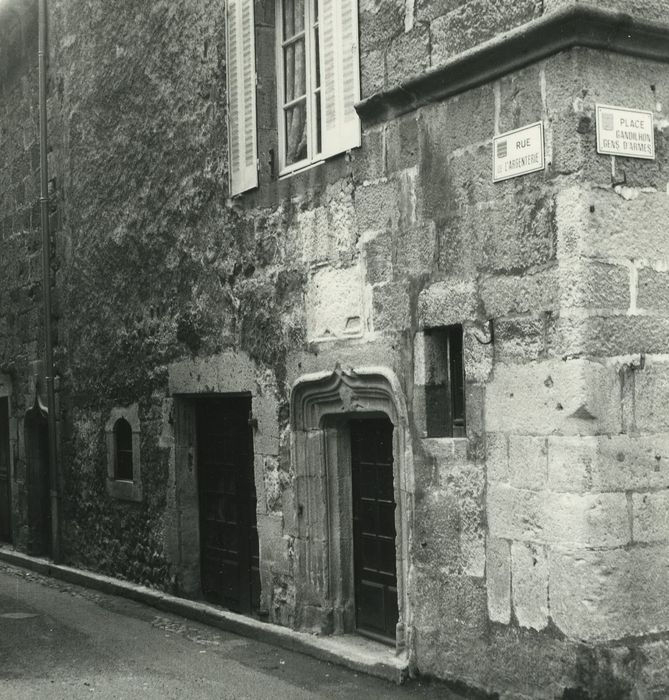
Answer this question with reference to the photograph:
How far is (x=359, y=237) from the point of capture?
6809mm

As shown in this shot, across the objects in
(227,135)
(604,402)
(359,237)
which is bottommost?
(604,402)

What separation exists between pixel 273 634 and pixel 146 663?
85 centimetres

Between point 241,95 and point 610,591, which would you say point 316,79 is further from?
point 610,591

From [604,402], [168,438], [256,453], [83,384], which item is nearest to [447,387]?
[604,402]

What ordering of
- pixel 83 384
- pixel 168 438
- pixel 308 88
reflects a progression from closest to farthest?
pixel 308 88 < pixel 168 438 < pixel 83 384

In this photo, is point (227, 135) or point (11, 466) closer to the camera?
point (227, 135)

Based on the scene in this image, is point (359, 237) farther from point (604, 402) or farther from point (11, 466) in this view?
point (11, 466)

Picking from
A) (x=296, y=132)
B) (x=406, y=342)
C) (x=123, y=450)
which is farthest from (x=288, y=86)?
(x=123, y=450)

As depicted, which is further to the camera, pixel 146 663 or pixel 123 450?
pixel 123 450

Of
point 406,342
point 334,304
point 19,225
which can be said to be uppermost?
point 19,225

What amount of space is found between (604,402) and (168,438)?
470 cm

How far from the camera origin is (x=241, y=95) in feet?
26.1

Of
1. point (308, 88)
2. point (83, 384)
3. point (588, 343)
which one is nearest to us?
point (588, 343)

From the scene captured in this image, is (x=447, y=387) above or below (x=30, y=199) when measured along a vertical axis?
below
